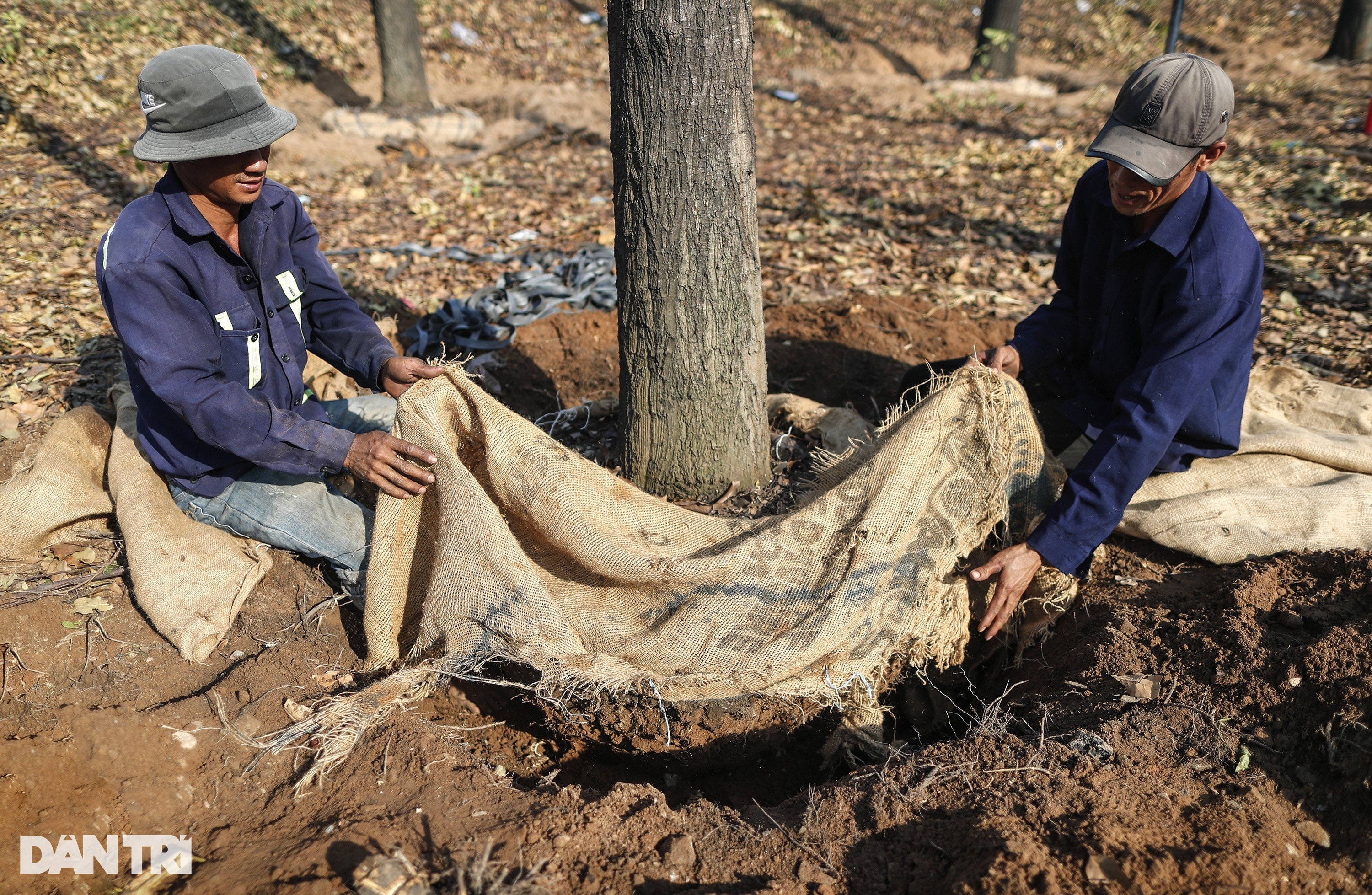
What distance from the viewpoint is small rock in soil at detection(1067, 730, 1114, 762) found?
2.14 m

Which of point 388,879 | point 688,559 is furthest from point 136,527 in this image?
point 688,559

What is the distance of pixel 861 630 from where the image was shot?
2504 mm

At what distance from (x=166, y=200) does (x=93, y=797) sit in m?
1.64

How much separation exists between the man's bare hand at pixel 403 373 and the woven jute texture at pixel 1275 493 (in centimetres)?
243

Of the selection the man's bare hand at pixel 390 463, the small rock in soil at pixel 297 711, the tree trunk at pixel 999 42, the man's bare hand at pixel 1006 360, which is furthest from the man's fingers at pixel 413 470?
the tree trunk at pixel 999 42

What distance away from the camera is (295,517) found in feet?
9.34

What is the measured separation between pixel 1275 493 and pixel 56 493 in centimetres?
423

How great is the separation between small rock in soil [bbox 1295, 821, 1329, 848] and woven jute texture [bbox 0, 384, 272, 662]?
116 inches

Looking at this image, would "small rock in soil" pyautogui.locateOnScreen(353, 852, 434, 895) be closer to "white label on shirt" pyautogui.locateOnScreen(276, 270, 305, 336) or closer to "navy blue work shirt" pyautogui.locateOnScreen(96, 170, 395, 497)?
"navy blue work shirt" pyautogui.locateOnScreen(96, 170, 395, 497)

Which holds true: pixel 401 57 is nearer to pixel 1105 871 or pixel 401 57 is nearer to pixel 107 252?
pixel 107 252

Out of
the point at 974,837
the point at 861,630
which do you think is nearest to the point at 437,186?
the point at 861,630

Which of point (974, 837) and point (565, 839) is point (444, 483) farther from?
point (974, 837)

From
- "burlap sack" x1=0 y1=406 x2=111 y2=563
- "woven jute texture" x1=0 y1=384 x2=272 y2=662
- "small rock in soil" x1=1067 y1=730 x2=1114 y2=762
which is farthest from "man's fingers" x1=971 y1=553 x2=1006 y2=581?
"burlap sack" x1=0 y1=406 x2=111 y2=563

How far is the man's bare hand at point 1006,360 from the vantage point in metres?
3.01
